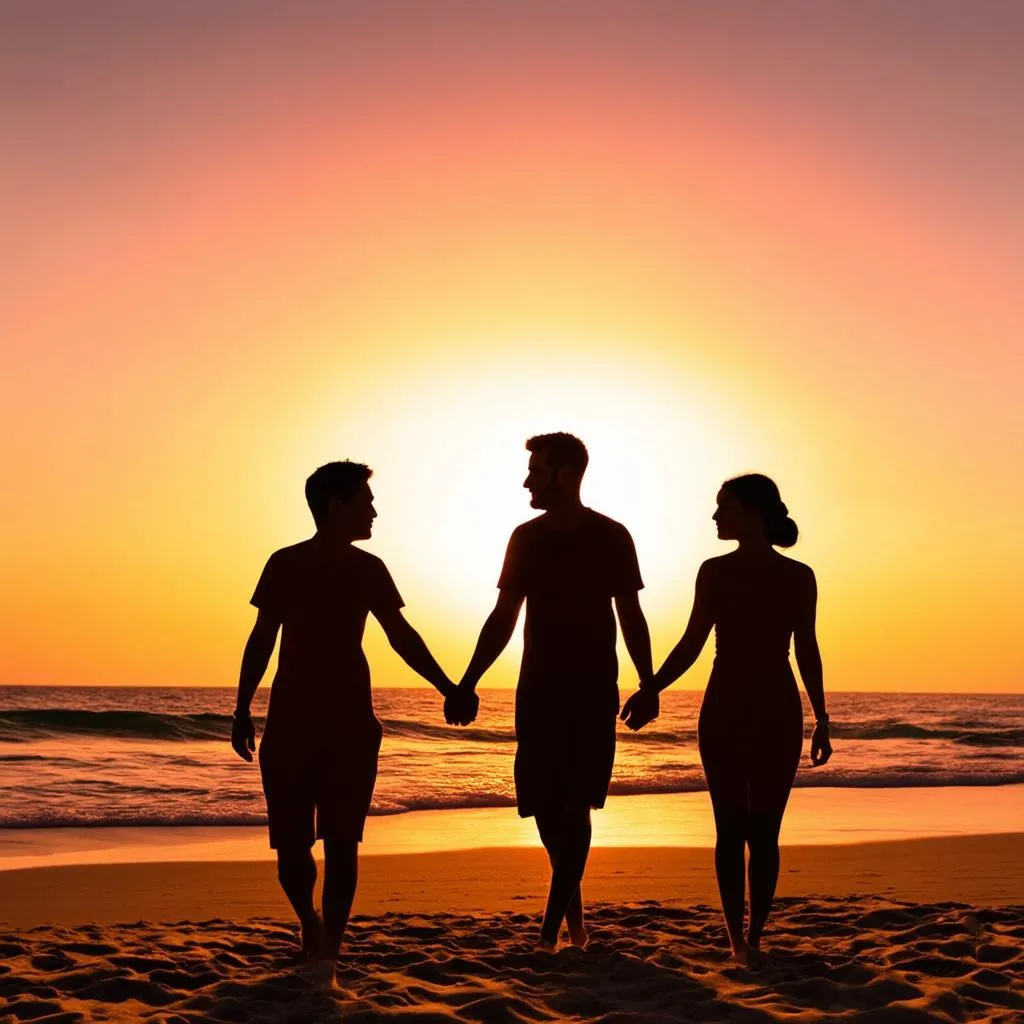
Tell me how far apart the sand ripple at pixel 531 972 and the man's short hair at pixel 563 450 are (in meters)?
2.39

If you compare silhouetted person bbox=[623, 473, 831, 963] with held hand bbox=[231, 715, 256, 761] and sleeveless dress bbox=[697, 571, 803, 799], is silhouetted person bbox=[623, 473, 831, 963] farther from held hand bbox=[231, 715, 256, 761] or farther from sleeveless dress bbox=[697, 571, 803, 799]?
held hand bbox=[231, 715, 256, 761]

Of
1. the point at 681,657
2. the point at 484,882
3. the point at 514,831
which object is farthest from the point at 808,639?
the point at 514,831

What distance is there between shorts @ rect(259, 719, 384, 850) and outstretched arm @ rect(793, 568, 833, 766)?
209 cm

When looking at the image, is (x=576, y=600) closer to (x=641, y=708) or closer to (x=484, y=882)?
(x=641, y=708)

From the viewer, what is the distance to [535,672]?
6309mm

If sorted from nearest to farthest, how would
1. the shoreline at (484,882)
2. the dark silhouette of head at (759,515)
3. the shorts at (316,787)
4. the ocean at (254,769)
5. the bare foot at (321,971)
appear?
the bare foot at (321,971) → the shorts at (316,787) → the dark silhouette of head at (759,515) → the shoreline at (484,882) → the ocean at (254,769)

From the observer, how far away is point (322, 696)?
5883 millimetres

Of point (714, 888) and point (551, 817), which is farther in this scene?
point (714, 888)

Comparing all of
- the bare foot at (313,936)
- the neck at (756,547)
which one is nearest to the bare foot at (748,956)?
the neck at (756,547)

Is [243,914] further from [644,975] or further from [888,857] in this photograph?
[888,857]

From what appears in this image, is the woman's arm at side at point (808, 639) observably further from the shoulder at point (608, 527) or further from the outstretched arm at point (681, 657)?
the shoulder at point (608, 527)

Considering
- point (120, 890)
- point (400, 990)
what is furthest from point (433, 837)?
point (400, 990)

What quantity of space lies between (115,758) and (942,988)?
1848cm

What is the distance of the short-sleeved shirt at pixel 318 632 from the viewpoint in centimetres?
589
